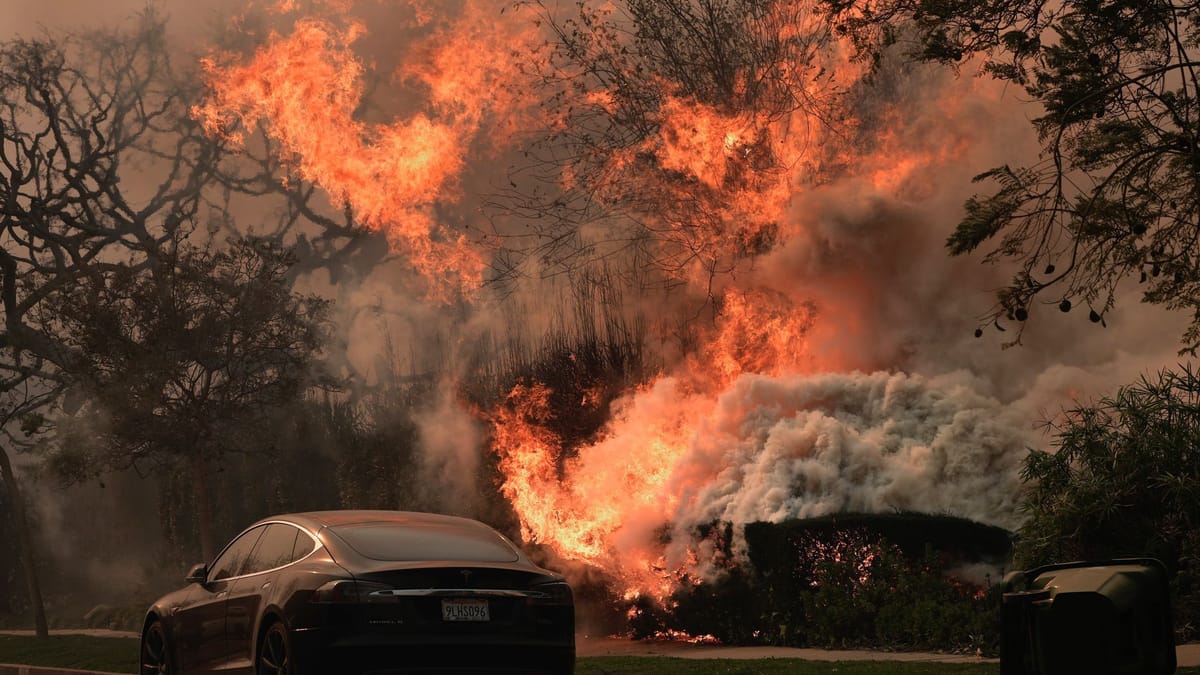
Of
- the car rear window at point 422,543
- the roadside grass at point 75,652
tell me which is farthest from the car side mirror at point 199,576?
the roadside grass at point 75,652

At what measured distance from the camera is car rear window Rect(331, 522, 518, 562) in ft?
33.1

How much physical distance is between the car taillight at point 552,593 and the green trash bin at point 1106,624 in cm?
386

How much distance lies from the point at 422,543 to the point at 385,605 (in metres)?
0.82

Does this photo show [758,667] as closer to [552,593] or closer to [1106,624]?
[552,593]

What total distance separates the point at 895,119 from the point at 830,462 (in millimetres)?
7437

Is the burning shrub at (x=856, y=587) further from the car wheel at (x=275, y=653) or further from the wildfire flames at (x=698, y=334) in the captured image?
the car wheel at (x=275, y=653)

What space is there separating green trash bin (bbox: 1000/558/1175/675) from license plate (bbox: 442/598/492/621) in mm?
3929

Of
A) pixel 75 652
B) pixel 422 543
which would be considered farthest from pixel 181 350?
pixel 422 543

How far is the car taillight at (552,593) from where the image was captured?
33.1 ft

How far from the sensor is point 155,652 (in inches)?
485

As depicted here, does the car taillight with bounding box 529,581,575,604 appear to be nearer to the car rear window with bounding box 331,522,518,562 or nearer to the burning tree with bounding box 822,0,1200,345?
the car rear window with bounding box 331,522,518,562

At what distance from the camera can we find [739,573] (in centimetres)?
1761

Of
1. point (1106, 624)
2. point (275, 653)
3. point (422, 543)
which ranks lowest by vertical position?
point (275, 653)

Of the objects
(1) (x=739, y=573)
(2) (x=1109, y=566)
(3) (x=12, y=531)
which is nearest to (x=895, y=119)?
(1) (x=739, y=573)
